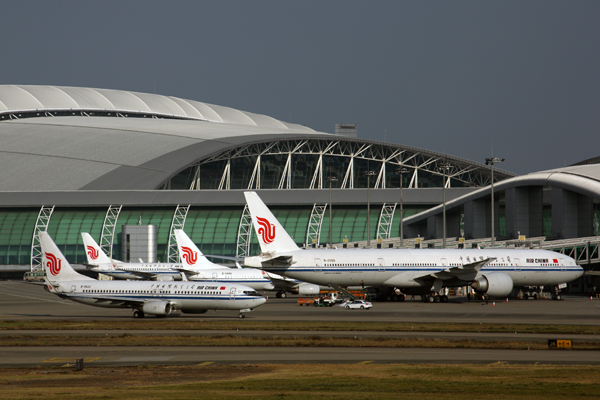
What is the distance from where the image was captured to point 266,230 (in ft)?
197

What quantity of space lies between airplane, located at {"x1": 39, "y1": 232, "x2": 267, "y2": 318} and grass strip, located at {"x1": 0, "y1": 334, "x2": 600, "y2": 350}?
39.7ft

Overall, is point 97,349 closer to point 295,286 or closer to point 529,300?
point 295,286

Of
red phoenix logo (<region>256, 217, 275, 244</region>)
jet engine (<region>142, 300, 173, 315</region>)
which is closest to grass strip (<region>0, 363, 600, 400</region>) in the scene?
jet engine (<region>142, 300, 173, 315</region>)

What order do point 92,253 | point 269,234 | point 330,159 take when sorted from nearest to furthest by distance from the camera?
point 269,234, point 92,253, point 330,159

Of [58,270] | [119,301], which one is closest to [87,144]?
[58,270]

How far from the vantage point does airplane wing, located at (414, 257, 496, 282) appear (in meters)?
60.6

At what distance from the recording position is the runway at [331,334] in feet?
98.5

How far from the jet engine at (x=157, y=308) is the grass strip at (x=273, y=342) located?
36.7ft

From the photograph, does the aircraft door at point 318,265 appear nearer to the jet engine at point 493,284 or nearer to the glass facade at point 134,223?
the jet engine at point 493,284

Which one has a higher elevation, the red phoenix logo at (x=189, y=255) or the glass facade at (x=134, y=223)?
the glass facade at (x=134, y=223)

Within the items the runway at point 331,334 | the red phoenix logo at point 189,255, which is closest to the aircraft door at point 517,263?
the runway at point 331,334

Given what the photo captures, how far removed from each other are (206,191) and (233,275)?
3213 centimetres

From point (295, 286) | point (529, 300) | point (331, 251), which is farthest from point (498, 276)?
point (295, 286)

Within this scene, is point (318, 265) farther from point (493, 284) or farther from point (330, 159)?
point (330, 159)
